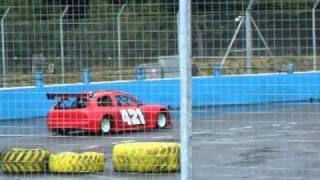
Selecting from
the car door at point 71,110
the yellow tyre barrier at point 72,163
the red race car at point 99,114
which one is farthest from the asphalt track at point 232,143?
the car door at point 71,110

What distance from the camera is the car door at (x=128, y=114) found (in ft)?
45.3

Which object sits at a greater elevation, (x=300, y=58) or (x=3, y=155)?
(x=300, y=58)

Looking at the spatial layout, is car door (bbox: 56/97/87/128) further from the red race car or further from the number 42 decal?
the number 42 decal

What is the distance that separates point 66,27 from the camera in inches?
360

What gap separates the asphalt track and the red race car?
9.2 inches

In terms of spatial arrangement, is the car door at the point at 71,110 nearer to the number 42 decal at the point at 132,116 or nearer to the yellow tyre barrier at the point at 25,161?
the number 42 decal at the point at 132,116

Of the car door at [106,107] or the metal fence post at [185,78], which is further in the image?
the car door at [106,107]

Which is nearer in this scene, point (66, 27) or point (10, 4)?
point (66, 27)

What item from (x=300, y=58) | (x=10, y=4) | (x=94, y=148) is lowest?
(x=94, y=148)

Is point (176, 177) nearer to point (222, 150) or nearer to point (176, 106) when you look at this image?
point (222, 150)

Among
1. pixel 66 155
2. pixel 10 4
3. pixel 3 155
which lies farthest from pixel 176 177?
pixel 10 4

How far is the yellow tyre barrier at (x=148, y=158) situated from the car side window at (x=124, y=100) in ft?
21.2

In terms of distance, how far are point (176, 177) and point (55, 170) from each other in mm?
1609

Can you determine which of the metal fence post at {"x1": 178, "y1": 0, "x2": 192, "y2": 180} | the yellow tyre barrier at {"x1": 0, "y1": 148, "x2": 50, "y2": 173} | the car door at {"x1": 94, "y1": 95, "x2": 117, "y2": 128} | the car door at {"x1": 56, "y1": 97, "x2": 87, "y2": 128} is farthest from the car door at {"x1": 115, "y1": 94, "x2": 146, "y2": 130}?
the metal fence post at {"x1": 178, "y1": 0, "x2": 192, "y2": 180}
